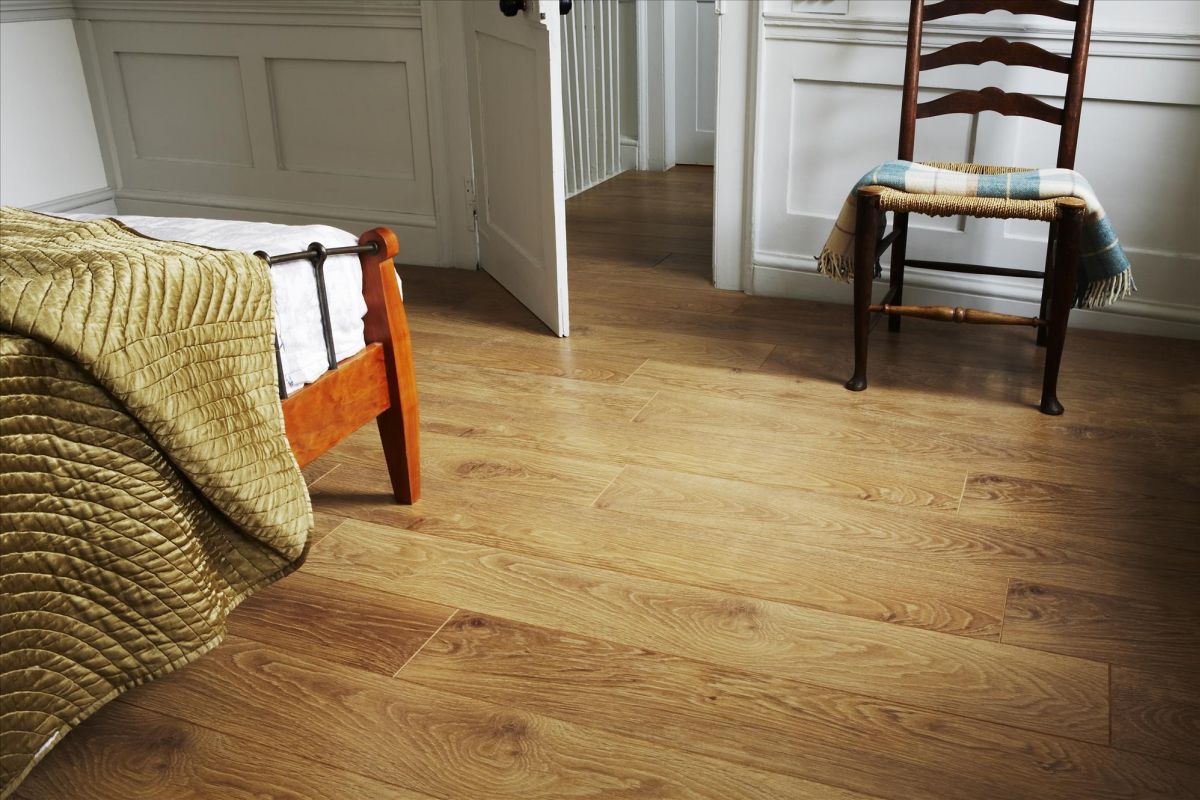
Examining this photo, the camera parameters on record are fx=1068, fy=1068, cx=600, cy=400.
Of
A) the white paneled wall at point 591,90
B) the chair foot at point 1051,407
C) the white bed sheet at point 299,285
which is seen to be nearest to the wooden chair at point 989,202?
the chair foot at point 1051,407

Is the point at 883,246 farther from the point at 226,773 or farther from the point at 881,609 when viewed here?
the point at 226,773

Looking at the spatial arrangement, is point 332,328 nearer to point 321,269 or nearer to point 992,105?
point 321,269

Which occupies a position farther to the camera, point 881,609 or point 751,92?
point 751,92

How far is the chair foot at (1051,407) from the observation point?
2357mm

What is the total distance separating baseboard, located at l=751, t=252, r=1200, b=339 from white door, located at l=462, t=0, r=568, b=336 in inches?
26.8

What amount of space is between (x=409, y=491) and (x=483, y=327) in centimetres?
Result: 106

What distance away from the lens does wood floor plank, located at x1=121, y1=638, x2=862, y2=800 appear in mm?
1333

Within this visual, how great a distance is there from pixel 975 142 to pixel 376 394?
1776mm

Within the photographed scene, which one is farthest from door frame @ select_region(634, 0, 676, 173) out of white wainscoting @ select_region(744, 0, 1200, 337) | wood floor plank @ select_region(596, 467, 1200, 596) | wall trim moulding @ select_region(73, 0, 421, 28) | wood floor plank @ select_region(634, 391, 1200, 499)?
wood floor plank @ select_region(596, 467, 1200, 596)

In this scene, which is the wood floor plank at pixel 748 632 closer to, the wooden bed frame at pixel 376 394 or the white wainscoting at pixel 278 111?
the wooden bed frame at pixel 376 394

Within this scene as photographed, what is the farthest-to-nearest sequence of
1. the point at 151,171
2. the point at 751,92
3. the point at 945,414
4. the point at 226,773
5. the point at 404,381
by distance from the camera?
the point at 151,171 → the point at 751,92 → the point at 945,414 → the point at 404,381 → the point at 226,773

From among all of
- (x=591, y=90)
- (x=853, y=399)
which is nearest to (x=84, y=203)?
(x=591, y=90)

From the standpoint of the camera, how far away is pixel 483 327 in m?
3.02

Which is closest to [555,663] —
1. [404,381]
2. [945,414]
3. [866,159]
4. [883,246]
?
[404,381]
